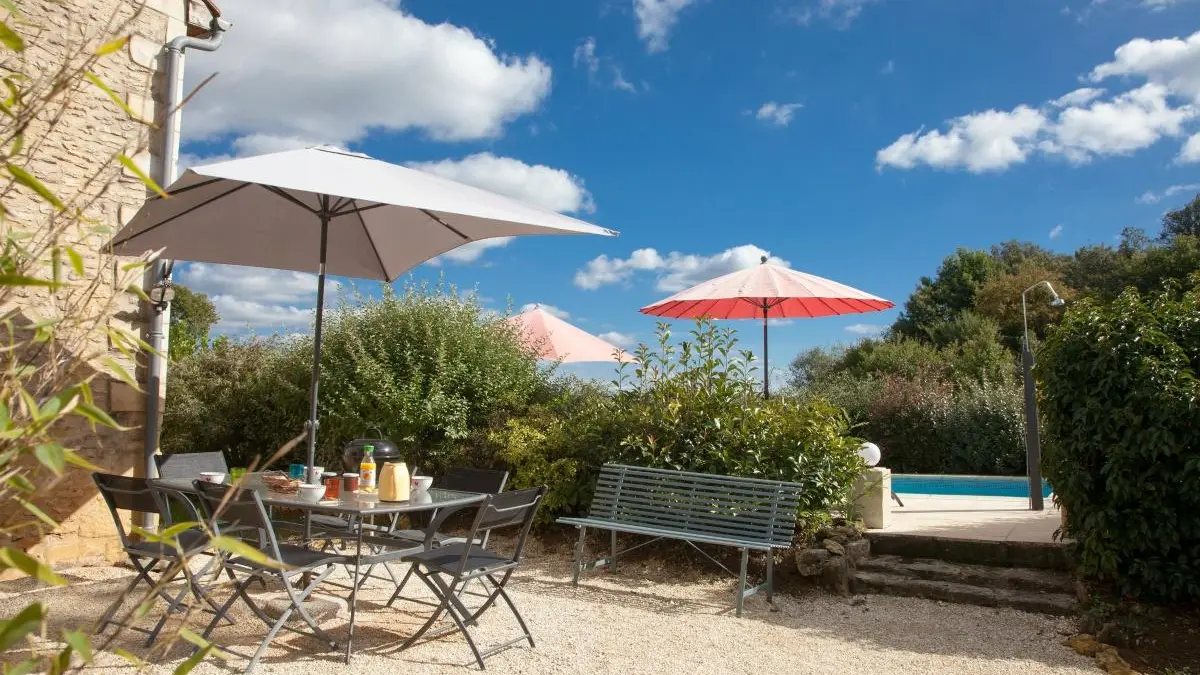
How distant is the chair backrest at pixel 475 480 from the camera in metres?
6.02

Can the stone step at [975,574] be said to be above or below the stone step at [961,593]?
above

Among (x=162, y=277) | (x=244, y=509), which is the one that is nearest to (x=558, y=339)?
(x=162, y=277)

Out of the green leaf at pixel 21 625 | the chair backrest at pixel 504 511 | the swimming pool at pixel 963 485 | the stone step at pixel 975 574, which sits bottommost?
the stone step at pixel 975 574

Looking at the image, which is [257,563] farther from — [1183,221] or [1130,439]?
[1183,221]

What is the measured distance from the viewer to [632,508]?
277 inches

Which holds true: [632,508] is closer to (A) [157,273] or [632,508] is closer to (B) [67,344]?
(A) [157,273]

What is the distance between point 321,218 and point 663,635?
349 centimetres

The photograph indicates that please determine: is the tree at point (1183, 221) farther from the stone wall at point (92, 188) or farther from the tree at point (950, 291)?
the stone wall at point (92, 188)

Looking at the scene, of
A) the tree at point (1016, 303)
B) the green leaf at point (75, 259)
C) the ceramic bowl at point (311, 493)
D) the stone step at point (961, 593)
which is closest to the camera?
the green leaf at point (75, 259)

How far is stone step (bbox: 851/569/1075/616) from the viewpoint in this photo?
19.6ft

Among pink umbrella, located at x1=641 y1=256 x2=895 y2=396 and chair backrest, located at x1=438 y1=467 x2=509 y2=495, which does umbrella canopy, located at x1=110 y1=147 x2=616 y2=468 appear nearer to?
chair backrest, located at x1=438 y1=467 x2=509 y2=495

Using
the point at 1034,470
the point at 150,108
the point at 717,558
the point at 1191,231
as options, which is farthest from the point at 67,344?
the point at 1191,231

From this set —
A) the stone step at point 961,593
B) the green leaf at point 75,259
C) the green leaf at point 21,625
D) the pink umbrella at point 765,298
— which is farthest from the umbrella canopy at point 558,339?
the green leaf at point 21,625

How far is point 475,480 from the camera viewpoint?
616cm
